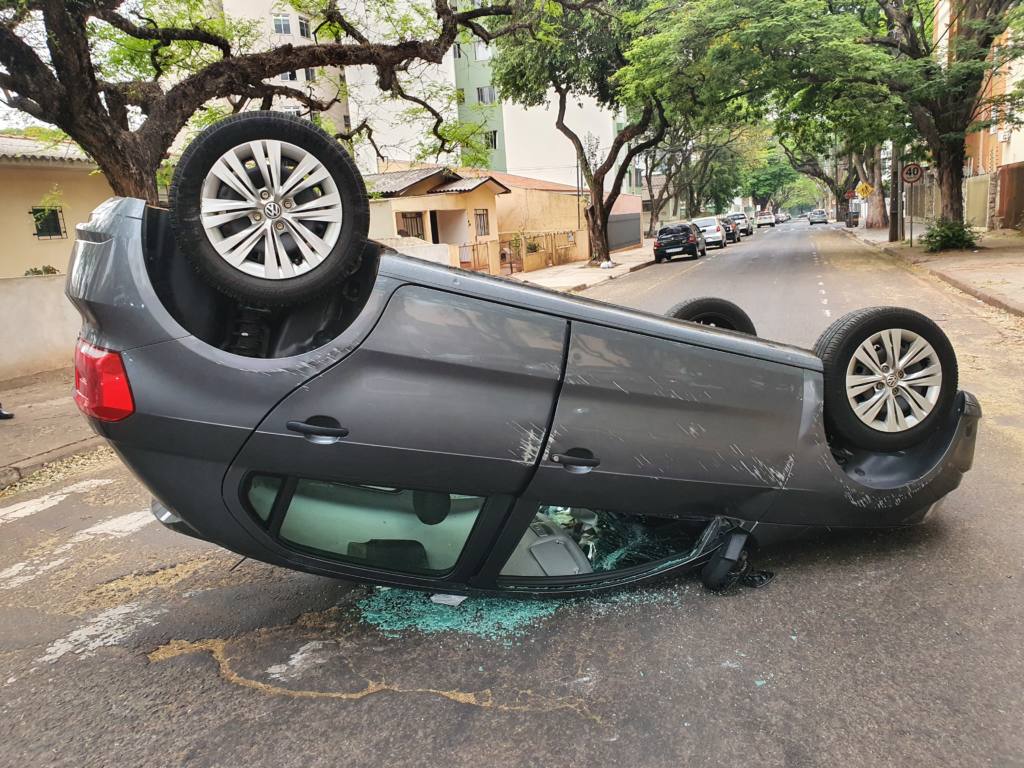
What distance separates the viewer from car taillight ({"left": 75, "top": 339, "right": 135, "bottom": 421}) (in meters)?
2.35

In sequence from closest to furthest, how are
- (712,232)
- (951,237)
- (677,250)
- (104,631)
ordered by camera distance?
(104,631)
(951,237)
(677,250)
(712,232)

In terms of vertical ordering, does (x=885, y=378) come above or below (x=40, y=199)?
below

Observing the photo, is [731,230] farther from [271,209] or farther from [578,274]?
[271,209]

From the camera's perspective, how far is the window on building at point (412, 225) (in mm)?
24859

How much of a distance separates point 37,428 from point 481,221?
21134 mm

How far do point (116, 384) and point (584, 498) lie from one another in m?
1.64

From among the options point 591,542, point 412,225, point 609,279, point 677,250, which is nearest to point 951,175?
point 677,250

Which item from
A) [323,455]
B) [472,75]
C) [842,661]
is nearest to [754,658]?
[842,661]

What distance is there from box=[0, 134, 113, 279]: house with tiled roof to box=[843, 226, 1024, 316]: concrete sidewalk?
17421 millimetres

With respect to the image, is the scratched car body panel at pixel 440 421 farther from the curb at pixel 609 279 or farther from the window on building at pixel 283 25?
the window on building at pixel 283 25

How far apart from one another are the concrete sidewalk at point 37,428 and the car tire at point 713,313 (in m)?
4.93

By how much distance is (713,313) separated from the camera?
4.26m

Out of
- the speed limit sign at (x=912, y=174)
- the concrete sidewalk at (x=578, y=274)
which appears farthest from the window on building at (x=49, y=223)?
the speed limit sign at (x=912, y=174)

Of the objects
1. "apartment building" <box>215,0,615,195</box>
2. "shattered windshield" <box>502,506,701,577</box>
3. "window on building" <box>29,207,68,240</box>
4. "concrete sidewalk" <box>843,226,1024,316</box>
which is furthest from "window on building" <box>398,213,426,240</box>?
"shattered windshield" <box>502,506,701,577</box>
